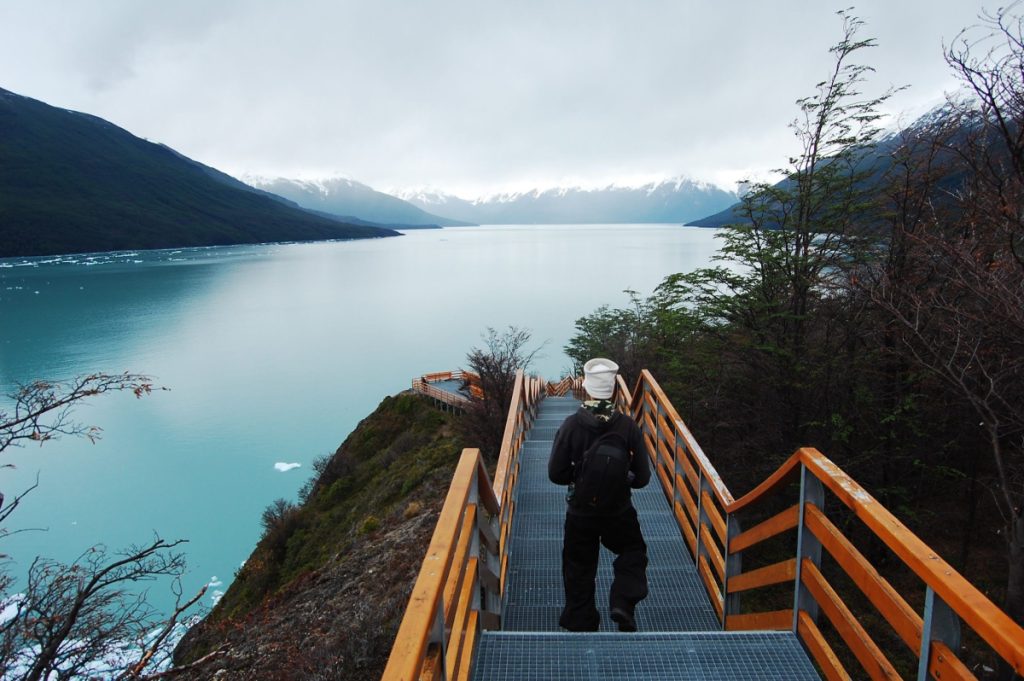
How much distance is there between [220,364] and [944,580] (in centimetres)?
4873

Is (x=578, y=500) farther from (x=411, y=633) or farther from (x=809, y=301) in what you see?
(x=809, y=301)

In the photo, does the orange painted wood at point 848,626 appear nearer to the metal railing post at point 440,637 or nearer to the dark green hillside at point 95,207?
the metal railing post at point 440,637

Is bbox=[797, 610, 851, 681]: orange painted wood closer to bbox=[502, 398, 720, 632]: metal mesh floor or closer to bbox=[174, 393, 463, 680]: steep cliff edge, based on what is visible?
bbox=[502, 398, 720, 632]: metal mesh floor

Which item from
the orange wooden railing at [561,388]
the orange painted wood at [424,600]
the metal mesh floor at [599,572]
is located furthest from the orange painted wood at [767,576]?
the orange wooden railing at [561,388]

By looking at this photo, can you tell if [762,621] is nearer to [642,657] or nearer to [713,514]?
[713,514]

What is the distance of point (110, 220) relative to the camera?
483 feet

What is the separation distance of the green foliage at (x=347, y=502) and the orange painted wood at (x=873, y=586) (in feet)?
39.5

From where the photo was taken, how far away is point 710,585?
3844 mm

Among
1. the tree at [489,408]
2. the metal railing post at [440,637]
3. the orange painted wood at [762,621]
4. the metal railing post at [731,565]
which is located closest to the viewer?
the metal railing post at [440,637]

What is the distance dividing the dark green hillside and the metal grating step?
16081 centimetres

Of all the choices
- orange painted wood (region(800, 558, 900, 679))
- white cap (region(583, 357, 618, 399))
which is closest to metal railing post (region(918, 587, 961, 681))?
orange painted wood (region(800, 558, 900, 679))

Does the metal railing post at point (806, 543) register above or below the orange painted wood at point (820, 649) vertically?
above

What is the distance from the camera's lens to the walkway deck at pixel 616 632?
247cm

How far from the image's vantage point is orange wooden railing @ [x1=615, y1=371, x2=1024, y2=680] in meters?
1.53
